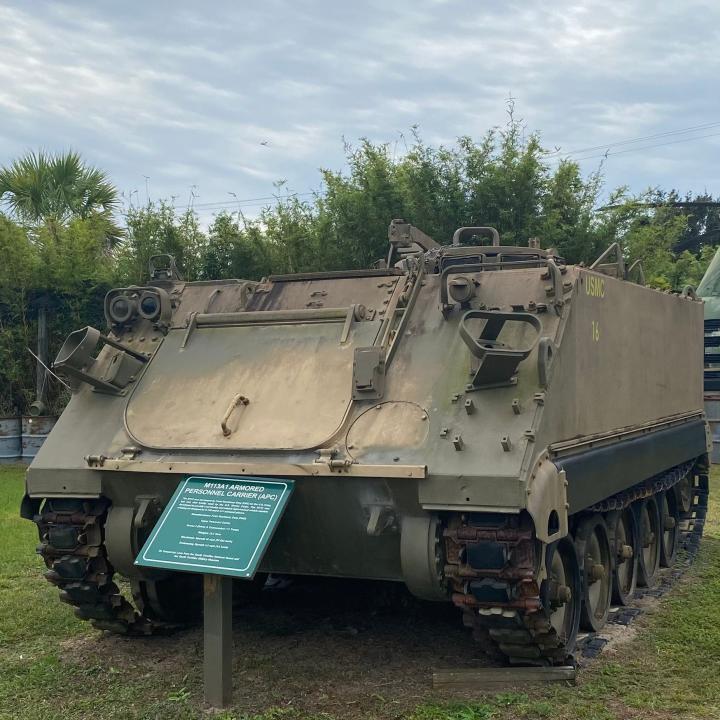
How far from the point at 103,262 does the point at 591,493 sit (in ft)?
44.3

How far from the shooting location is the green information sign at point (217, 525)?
16.0 ft

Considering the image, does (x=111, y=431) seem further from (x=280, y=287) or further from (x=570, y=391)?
(x=570, y=391)

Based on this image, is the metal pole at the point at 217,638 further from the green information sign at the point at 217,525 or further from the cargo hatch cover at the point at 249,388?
the cargo hatch cover at the point at 249,388

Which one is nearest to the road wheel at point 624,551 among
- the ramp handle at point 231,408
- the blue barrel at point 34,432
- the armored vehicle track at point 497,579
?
the armored vehicle track at point 497,579

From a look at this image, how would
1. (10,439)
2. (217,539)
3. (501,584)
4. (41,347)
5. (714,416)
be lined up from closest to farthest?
(501,584) < (217,539) < (10,439) < (41,347) < (714,416)

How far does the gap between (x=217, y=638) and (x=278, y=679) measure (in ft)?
2.35

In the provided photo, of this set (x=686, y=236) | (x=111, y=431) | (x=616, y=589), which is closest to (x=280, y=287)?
(x=111, y=431)

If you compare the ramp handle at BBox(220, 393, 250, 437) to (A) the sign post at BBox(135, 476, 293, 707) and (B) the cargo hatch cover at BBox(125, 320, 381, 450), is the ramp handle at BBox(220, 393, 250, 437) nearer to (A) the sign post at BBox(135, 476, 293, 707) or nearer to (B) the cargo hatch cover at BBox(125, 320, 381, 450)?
(B) the cargo hatch cover at BBox(125, 320, 381, 450)

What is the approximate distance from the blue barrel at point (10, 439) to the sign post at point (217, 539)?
1199cm

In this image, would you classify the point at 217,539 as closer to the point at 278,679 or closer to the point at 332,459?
the point at 332,459

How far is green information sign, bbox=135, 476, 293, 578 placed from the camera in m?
4.86

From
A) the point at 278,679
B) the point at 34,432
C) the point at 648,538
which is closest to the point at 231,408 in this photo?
the point at 278,679

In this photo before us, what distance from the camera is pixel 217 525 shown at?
5043mm

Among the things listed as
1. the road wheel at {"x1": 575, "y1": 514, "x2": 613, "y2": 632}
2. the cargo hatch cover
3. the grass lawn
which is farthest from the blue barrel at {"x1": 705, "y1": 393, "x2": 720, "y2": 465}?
the cargo hatch cover
